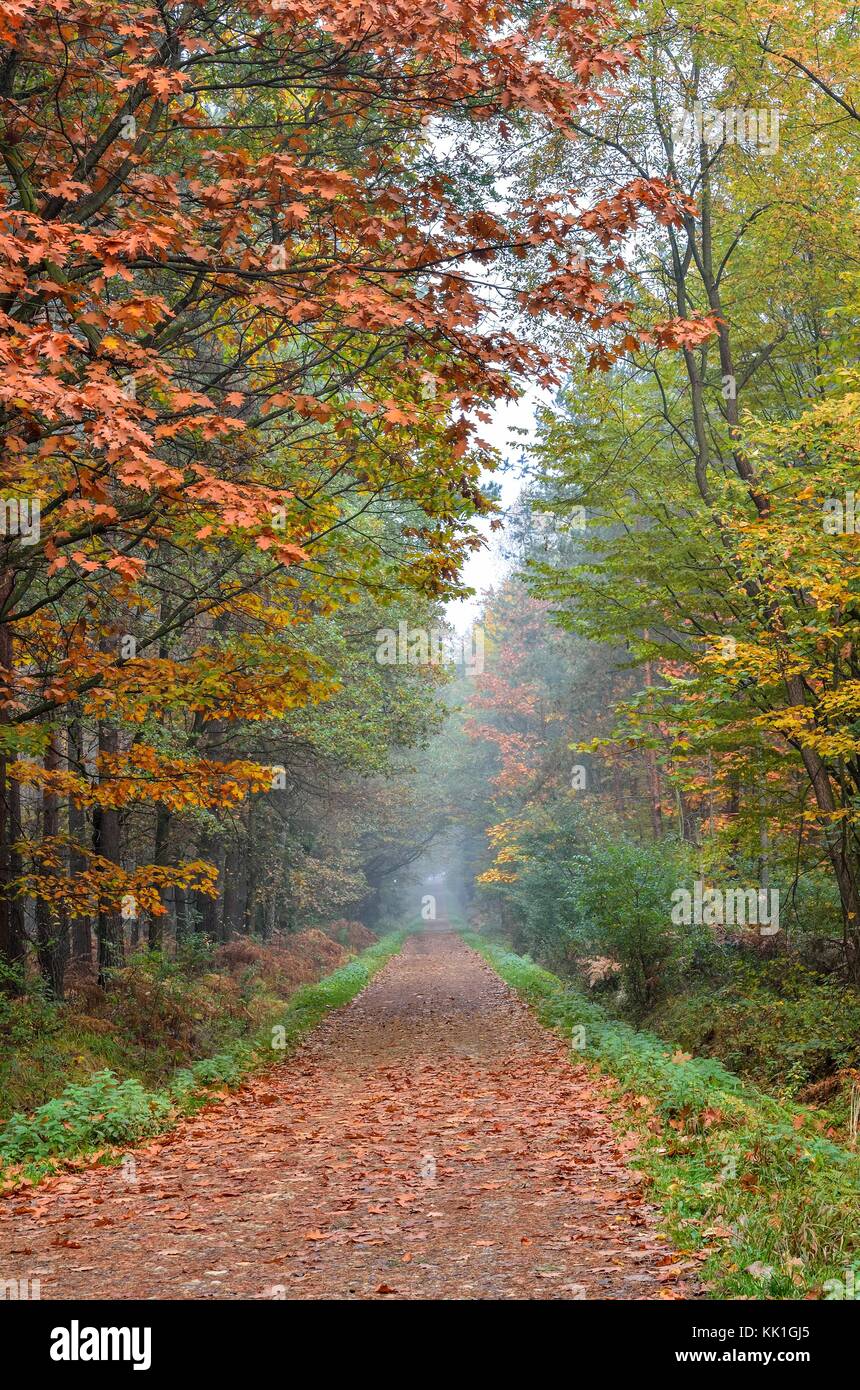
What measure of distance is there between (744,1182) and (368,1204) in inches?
98.3

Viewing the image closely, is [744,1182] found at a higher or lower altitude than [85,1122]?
higher

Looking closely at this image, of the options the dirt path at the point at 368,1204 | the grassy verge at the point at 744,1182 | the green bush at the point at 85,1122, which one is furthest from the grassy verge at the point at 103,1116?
→ the grassy verge at the point at 744,1182

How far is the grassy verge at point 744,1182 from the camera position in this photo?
4863 mm

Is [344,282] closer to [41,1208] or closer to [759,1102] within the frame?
[41,1208]

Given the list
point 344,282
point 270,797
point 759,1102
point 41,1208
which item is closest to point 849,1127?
point 759,1102

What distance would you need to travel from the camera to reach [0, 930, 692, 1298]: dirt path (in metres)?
5.35

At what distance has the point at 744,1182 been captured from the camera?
248 inches

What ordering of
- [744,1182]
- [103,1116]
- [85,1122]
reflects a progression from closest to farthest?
[744,1182], [85,1122], [103,1116]

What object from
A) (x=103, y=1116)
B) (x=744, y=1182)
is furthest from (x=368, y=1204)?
(x=103, y=1116)

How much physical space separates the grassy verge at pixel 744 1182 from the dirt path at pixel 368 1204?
27cm

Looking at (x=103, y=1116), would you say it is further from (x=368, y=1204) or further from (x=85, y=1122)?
(x=368, y=1204)

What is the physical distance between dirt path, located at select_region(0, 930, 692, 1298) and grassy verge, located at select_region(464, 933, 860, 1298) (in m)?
0.27

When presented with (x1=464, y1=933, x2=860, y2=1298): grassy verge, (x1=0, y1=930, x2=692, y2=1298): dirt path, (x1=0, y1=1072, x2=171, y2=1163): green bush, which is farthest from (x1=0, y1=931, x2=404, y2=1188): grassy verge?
(x1=464, y1=933, x2=860, y2=1298): grassy verge

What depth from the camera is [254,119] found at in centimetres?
984
